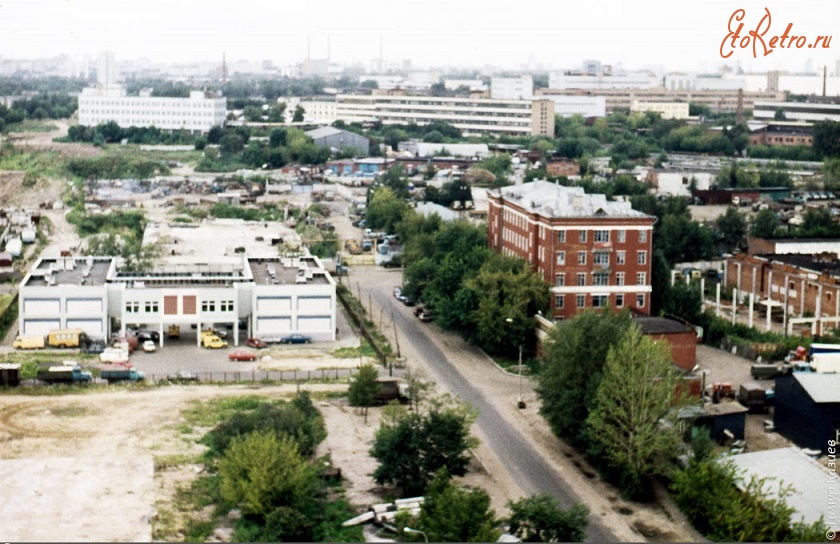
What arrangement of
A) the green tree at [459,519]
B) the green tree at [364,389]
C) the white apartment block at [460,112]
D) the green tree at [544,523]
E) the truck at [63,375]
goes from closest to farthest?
the green tree at [459,519], the green tree at [544,523], the green tree at [364,389], the truck at [63,375], the white apartment block at [460,112]

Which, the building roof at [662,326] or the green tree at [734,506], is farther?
the building roof at [662,326]

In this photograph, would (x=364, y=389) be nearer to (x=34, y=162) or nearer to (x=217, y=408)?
A: (x=217, y=408)

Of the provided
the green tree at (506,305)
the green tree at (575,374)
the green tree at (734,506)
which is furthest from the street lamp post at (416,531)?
the green tree at (506,305)

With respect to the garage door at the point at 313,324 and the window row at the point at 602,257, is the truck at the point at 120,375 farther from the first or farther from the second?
the window row at the point at 602,257

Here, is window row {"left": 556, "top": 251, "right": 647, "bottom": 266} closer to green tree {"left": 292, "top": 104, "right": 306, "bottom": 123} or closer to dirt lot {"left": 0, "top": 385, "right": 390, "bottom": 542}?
dirt lot {"left": 0, "top": 385, "right": 390, "bottom": 542}

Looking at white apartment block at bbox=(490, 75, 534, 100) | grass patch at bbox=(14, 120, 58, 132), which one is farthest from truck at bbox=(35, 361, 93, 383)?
white apartment block at bbox=(490, 75, 534, 100)

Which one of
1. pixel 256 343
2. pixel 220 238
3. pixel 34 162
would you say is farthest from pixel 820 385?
pixel 34 162
